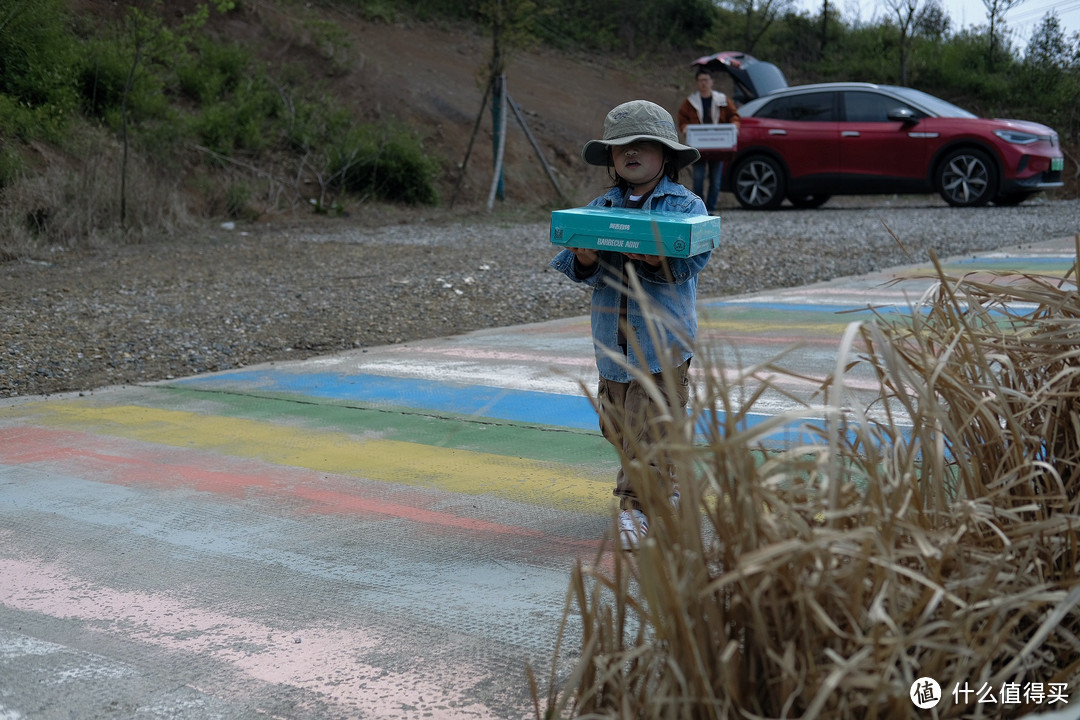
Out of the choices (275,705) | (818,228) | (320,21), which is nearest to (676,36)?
(320,21)

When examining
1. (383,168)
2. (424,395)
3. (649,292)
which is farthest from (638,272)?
(383,168)

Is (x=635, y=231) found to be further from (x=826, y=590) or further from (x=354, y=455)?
(x=354, y=455)

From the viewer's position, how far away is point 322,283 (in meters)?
9.77

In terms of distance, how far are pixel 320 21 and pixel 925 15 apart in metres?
15.3

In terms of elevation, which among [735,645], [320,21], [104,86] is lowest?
[735,645]

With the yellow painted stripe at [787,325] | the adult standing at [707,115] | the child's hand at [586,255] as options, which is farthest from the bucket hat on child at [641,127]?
the adult standing at [707,115]

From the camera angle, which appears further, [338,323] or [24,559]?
[338,323]

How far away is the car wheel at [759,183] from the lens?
56.5ft

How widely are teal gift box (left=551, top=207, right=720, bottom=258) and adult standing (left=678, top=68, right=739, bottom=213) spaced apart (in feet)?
39.4

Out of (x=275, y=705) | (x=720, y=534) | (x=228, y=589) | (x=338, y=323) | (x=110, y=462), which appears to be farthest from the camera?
(x=338, y=323)

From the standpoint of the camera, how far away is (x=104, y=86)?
50.9 feet

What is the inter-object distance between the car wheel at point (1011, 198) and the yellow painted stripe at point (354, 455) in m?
13.4

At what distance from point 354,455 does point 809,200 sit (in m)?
15.1

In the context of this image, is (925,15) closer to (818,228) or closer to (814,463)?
(818,228)
